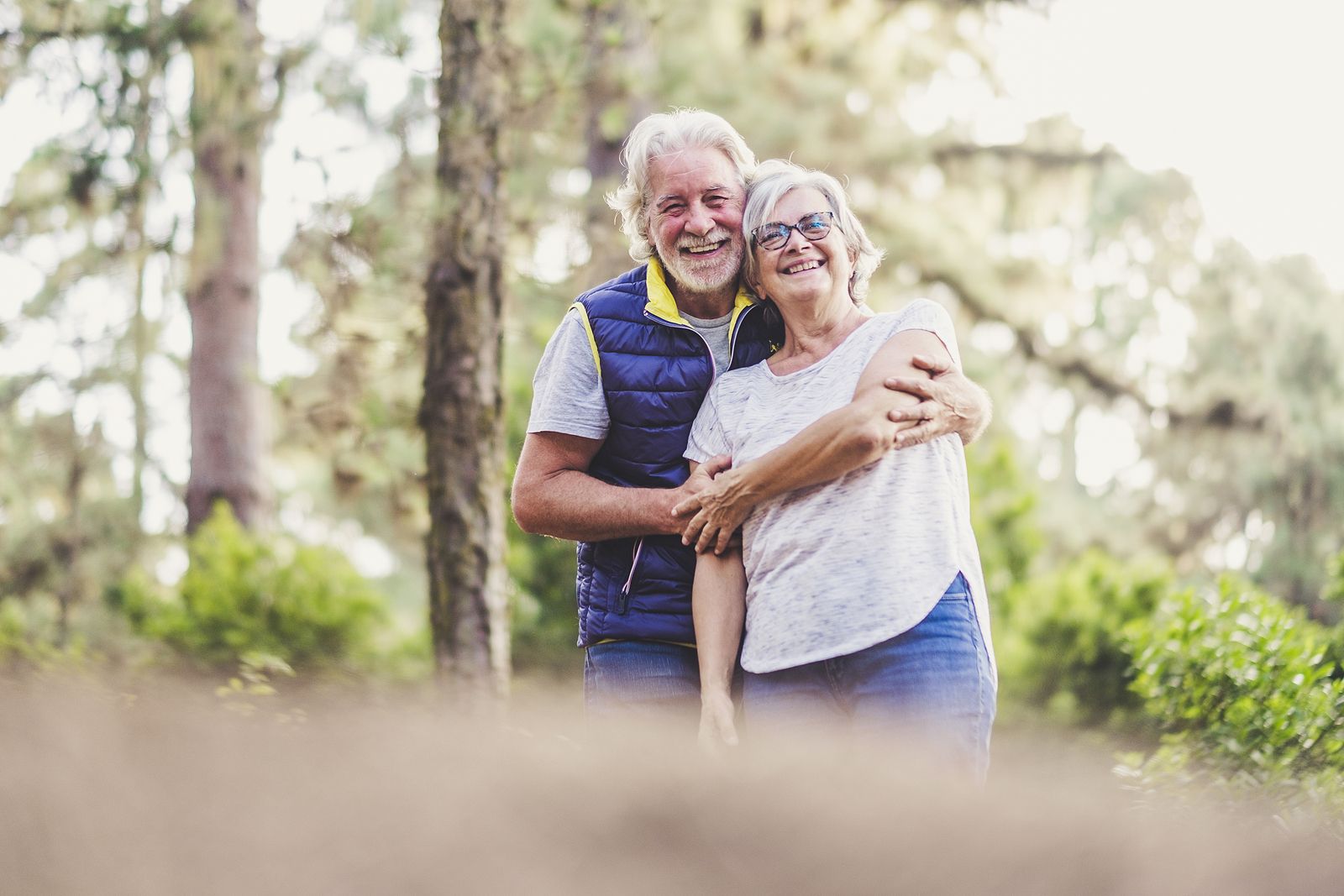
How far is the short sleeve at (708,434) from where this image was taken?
2.79m

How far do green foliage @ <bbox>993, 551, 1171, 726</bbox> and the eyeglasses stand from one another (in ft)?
21.3

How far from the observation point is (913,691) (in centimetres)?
242

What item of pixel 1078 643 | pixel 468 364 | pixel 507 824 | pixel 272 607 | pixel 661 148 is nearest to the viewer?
pixel 507 824

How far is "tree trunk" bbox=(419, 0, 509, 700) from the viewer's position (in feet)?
16.8

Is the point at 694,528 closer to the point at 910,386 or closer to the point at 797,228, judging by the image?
the point at 910,386

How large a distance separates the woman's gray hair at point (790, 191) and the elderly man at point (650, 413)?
0.21ft

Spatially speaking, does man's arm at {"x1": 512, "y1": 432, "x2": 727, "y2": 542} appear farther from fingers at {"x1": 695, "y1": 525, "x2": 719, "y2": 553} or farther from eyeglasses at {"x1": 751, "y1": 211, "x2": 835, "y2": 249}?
eyeglasses at {"x1": 751, "y1": 211, "x2": 835, "y2": 249}

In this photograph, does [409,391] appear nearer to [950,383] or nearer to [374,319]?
→ [374,319]

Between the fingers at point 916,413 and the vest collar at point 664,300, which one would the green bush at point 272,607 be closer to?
the vest collar at point 664,300

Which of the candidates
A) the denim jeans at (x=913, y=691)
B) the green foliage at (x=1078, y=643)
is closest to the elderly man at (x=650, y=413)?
the denim jeans at (x=913, y=691)

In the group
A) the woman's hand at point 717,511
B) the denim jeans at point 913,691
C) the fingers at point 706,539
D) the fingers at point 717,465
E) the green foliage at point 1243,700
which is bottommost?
the green foliage at point 1243,700

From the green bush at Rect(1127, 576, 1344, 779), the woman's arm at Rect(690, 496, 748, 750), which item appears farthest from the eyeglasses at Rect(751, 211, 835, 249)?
the green bush at Rect(1127, 576, 1344, 779)

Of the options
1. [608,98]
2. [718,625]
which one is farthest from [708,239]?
[608,98]

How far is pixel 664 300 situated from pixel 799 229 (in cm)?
38
